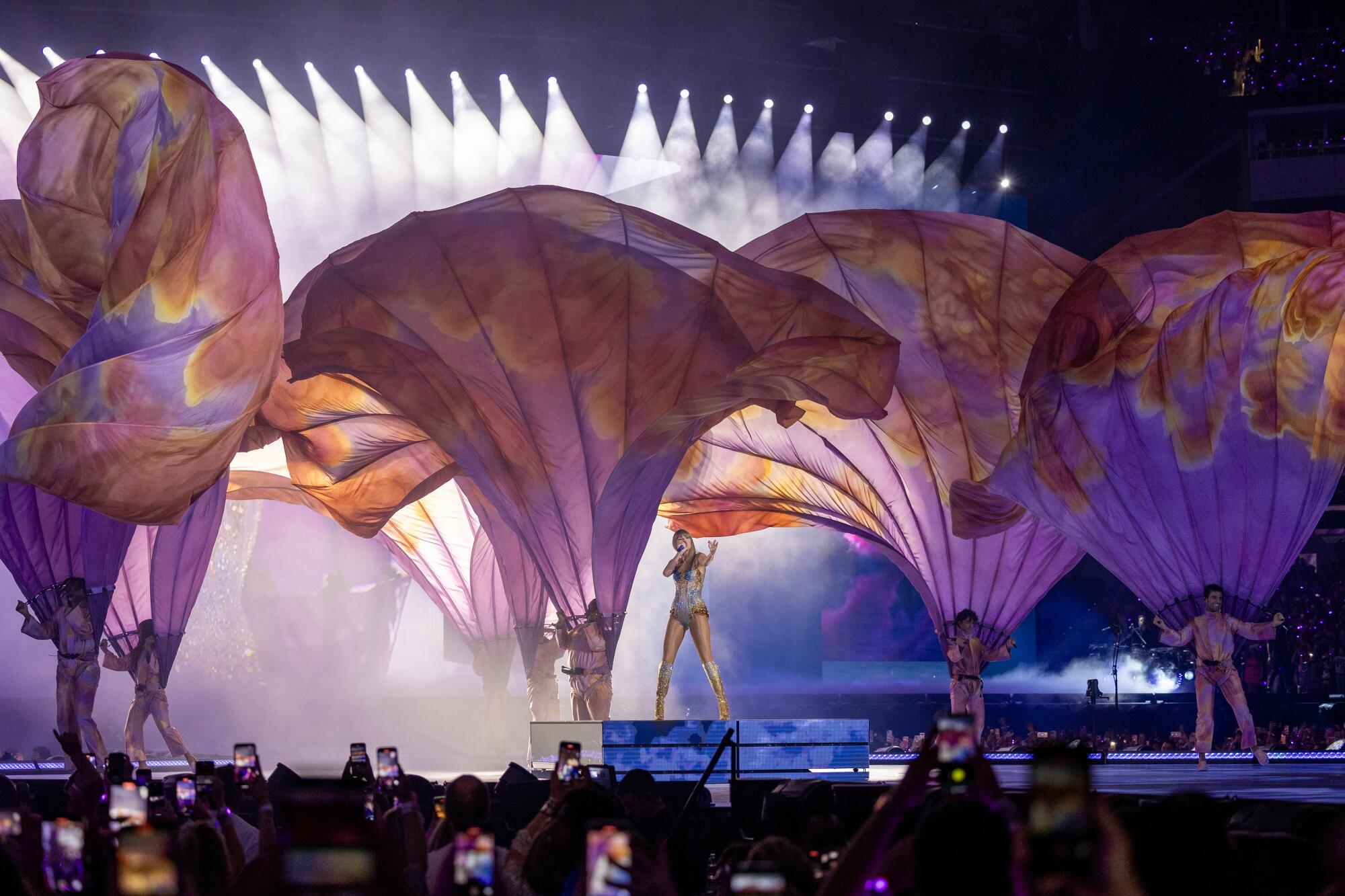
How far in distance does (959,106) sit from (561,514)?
58.3 ft

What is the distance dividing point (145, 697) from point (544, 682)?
641cm

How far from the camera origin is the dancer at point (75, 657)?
1714 cm

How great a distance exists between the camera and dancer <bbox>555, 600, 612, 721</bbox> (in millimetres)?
17422

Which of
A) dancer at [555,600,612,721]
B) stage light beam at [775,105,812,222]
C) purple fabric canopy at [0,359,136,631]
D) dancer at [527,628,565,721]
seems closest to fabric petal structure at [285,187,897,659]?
dancer at [555,600,612,721]

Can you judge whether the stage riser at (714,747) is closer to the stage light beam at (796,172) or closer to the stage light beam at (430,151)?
the stage light beam at (430,151)

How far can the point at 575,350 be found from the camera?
56.9ft

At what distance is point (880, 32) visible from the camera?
97.5ft

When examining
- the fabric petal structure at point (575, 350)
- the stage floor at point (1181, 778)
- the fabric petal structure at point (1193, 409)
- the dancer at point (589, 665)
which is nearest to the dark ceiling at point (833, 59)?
the fabric petal structure at point (575, 350)

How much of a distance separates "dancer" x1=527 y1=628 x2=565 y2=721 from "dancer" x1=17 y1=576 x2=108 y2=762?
6840mm

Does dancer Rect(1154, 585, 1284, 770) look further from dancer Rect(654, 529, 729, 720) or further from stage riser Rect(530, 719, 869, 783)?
dancer Rect(654, 529, 729, 720)

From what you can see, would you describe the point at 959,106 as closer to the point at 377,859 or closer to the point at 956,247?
the point at 956,247

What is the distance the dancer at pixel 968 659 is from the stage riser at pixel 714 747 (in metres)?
4.95

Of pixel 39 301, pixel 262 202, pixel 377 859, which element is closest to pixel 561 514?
pixel 262 202

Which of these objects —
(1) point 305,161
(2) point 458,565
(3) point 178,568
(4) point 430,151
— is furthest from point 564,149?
(3) point 178,568
